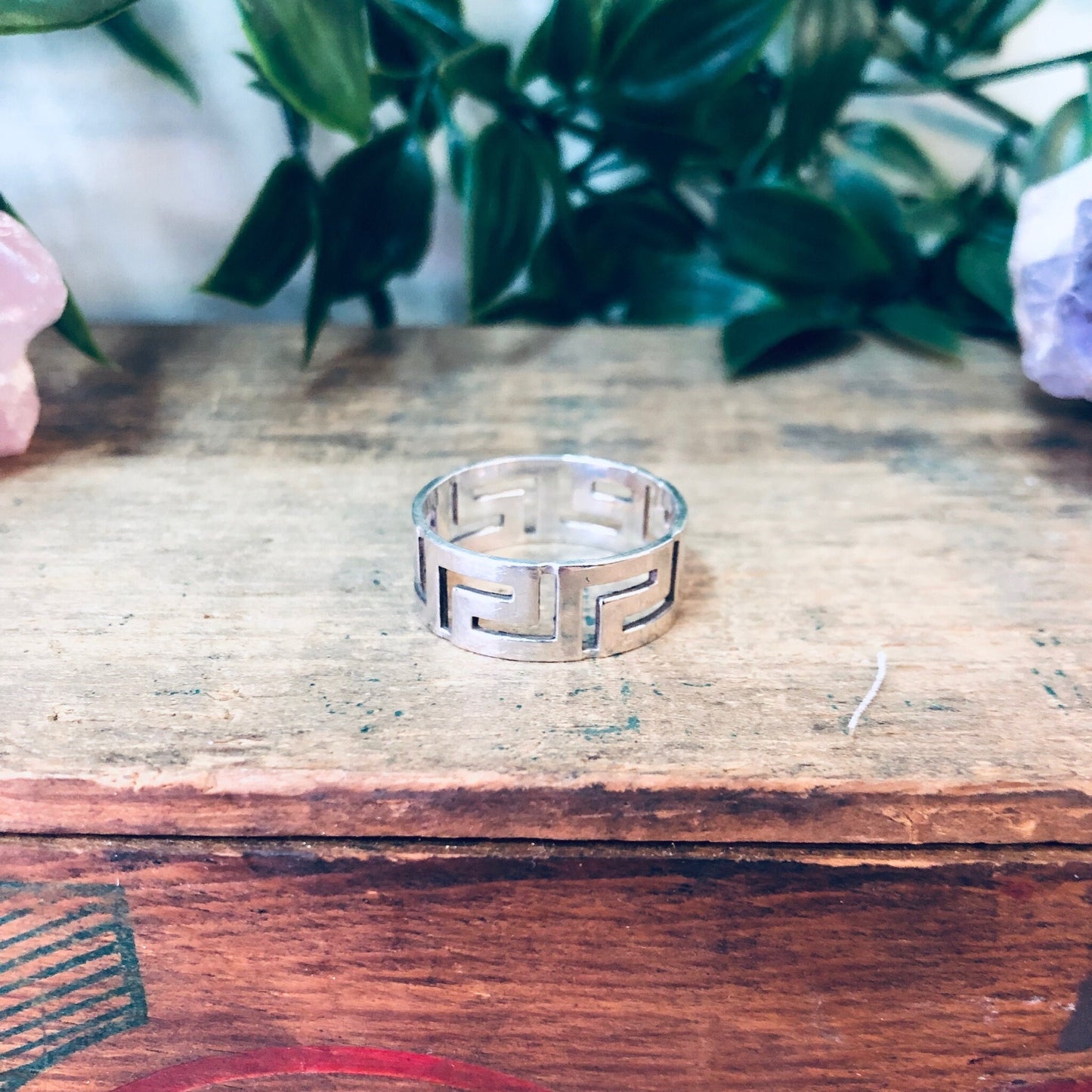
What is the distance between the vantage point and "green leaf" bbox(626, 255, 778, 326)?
0.81 metres

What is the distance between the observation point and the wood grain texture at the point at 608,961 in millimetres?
364

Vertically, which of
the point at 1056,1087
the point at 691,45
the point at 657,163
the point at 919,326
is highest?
the point at 691,45

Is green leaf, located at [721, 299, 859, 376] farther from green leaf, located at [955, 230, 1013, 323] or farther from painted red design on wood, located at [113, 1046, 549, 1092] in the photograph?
painted red design on wood, located at [113, 1046, 549, 1092]

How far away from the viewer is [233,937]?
38 cm

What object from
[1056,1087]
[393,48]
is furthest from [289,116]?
[1056,1087]

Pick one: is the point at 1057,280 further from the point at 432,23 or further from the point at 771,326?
the point at 432,23

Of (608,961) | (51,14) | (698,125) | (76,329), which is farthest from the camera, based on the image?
(698,125)

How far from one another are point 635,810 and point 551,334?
0.52 meters

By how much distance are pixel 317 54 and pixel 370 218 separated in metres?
0.15

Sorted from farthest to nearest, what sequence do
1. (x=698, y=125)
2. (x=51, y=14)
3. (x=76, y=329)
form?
(x=698, y=125) < (x=76, y=329) < (x=51, y=14)

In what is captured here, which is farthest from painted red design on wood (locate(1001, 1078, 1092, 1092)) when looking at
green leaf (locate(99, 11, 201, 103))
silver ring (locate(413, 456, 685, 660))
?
green leaf (locate(99, 11, 201, 103))

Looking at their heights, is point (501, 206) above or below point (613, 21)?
below

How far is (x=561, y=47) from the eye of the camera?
2.16ft

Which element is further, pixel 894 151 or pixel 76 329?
pixel 894 151
